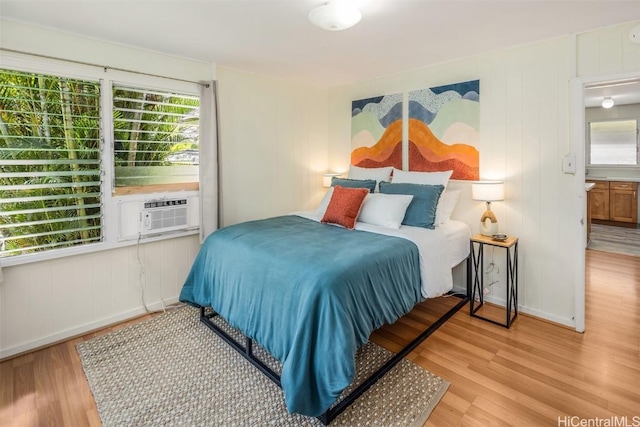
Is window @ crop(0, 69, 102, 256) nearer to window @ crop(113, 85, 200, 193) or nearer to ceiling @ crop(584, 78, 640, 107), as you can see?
window @ crop(113, 85, 200, 193)

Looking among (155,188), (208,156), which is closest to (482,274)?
(208,156)

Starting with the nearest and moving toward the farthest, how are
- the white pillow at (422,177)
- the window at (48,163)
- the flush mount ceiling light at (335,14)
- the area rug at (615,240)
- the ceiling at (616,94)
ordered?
the flush mount ceiling light at (335,14)
the window at (48,163)
the white pillow at (422,177)
the area rug at (615,240)
the ceiling at (616,94)

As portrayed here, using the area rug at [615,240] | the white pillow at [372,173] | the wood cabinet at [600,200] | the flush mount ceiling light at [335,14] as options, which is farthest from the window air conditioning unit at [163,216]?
the wood cabinet at [600,200]

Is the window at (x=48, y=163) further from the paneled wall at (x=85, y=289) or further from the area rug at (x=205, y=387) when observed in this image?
the area rug at (x=205, y=387)

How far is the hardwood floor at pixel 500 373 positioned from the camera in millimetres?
1818

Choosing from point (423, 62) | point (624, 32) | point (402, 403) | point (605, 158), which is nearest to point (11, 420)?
point (402, 403)

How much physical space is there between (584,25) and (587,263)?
3.04 m

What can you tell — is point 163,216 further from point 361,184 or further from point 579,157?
point 579,157

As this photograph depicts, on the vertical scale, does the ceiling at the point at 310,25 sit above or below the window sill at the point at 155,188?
above

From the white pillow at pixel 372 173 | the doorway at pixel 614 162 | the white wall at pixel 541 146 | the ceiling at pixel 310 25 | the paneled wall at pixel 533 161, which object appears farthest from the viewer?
the doorway at pixel 614 162

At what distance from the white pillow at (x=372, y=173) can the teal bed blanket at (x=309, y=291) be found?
3.72 ft

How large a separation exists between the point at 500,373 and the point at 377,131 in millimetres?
2785

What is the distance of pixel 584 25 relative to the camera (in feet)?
8.12

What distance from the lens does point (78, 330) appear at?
2715 mm
